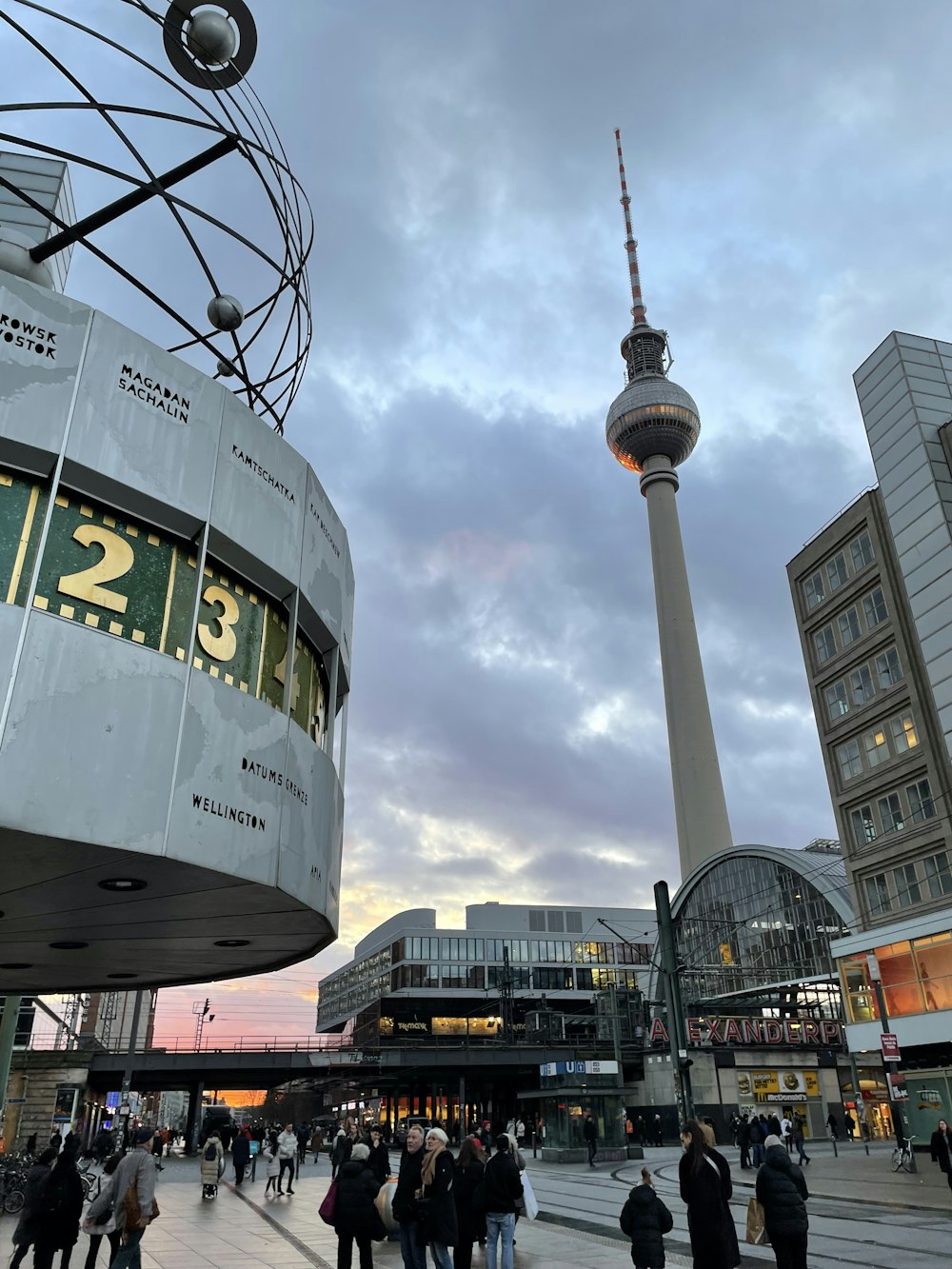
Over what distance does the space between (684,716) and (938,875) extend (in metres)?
77.0

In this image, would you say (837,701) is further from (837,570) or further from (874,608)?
(837,570)

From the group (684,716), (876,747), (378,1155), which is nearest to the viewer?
(378,1155)

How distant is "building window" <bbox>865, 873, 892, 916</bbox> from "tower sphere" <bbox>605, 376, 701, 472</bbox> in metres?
103

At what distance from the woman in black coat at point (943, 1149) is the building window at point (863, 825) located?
1814cm

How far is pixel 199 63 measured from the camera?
9.59m

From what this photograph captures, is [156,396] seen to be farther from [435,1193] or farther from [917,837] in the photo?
[917,837]

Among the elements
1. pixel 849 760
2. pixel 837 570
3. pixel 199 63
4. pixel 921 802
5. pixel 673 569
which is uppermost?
pixel 673 569

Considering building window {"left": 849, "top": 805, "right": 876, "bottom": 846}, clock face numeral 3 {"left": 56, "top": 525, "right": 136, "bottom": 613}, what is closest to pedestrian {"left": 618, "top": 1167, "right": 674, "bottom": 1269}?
clock face numeral 3 {"left": 56, "top": 525, "right": 136, "bottom": 613}

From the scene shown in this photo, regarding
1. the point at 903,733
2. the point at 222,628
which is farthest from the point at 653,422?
the point at 222,628

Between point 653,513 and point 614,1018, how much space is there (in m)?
88.9

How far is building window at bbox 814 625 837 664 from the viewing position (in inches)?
1725

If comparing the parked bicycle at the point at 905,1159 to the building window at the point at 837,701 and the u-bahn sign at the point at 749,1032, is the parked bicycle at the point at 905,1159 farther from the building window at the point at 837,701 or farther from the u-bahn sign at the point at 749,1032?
the building window at the point at 837,701

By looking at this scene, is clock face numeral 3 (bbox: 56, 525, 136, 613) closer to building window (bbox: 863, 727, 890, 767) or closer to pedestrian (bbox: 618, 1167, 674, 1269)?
pedestrian (bbox: 618, 1167, 674, 1269)

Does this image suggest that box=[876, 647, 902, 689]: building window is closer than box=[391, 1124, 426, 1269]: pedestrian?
No
